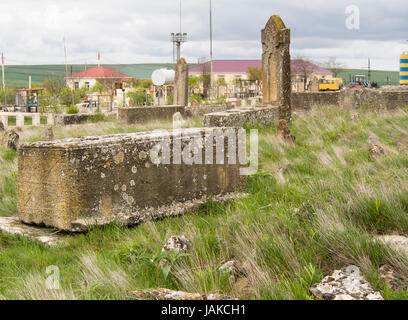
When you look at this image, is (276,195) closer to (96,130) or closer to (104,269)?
(104,269)

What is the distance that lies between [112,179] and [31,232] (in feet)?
3.31

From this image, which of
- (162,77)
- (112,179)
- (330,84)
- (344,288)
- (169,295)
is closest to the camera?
(344,288)

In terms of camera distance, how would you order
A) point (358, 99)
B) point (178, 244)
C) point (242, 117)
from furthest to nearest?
point (358, 99), point (242, 117), point (178, 244)

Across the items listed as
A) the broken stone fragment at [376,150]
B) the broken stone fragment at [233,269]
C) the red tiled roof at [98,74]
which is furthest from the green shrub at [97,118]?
the red tiled roof at [98,74]

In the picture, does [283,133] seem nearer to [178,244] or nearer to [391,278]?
[178,244]

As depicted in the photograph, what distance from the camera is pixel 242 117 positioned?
1254 cm

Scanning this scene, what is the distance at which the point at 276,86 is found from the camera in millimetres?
14742

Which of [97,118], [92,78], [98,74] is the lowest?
[97,118]

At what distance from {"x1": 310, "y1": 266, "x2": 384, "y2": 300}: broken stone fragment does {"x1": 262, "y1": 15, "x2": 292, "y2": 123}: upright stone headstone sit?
34.9 feet

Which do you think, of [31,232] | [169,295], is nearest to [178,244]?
[169,295]

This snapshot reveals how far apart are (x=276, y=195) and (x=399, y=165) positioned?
2.20 metres

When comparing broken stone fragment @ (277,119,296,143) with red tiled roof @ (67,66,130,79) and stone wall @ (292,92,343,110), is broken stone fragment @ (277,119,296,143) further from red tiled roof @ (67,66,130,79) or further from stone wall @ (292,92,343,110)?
red tiled roof @ (67,66,130,79)

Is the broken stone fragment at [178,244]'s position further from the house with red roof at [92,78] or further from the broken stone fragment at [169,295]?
the house with red roof at [92,78]
